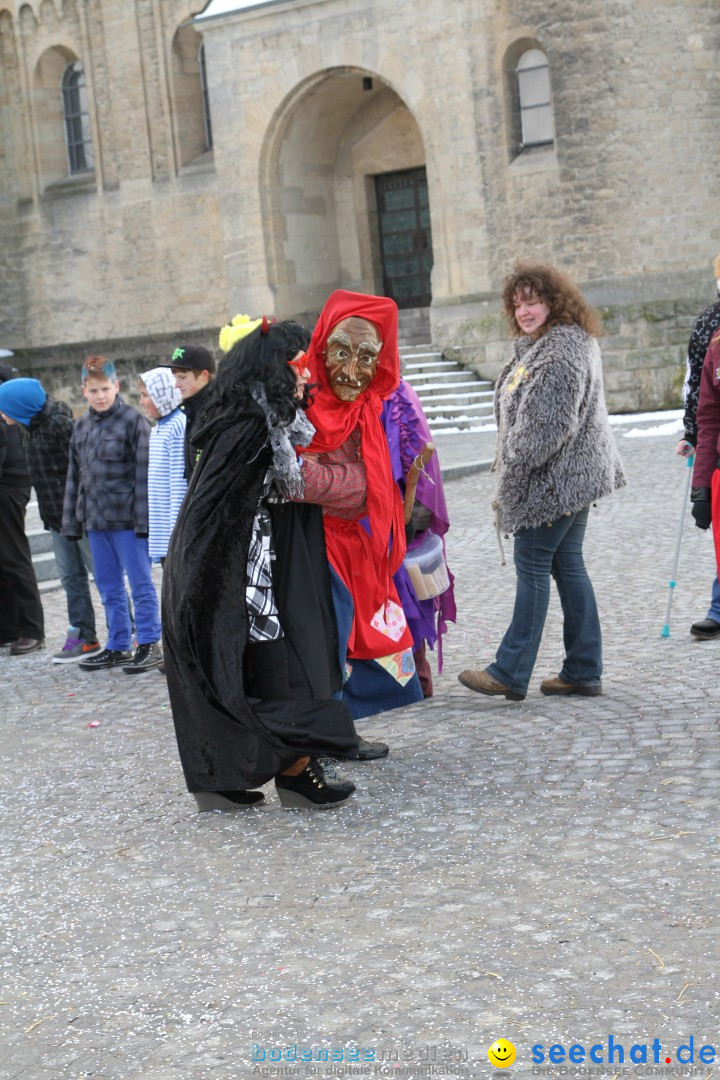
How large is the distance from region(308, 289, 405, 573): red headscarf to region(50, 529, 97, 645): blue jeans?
12.1 feet

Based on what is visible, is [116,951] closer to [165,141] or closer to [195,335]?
[195,335]

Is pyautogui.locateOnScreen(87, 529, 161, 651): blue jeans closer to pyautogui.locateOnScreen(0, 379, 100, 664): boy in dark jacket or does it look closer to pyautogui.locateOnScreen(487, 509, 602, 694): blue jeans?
pyautogui.locateOnScreen(0, 379, 100, 664): boy in dark jacket

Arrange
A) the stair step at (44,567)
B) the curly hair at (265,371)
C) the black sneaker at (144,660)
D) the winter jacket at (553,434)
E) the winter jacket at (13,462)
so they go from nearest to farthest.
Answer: the curly hair at (265,371)
the winter jacket at (553,434)
the black sneaker at (144,660)
the winter jacket at (13,462)
the stair step at (44,567)

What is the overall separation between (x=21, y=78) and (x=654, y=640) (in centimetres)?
2583

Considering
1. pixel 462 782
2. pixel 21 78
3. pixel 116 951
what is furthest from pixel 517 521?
pixel 21 78

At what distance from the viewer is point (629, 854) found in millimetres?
4430

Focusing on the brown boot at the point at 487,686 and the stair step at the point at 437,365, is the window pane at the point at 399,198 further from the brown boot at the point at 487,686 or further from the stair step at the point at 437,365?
the brown boot at the point at 487,686

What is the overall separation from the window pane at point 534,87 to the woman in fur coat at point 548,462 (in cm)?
1693

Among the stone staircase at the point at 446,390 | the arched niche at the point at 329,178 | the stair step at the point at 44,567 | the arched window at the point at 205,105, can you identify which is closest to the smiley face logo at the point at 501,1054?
the stair step at the point at 44,567

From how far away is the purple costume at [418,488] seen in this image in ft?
20.5

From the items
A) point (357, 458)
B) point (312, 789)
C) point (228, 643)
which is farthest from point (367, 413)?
point (312, 789)

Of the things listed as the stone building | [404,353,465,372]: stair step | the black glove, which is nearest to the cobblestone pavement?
the black glove

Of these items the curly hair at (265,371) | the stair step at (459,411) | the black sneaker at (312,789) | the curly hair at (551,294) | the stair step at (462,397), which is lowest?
the black sneaker at (312,789)

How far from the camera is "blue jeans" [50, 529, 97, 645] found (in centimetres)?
882
